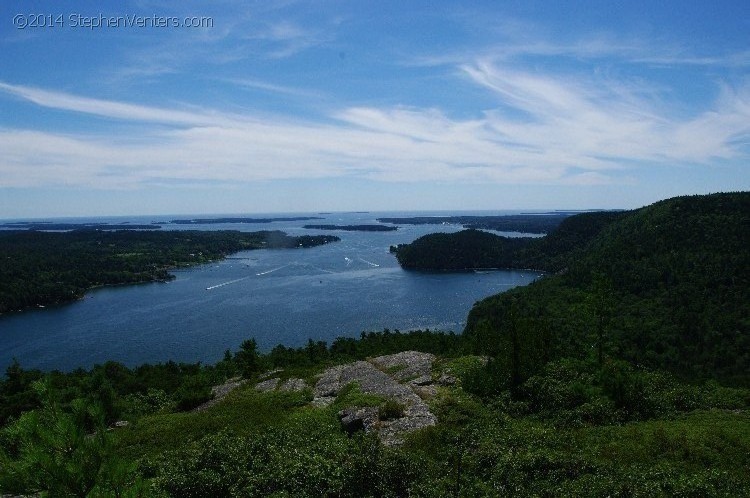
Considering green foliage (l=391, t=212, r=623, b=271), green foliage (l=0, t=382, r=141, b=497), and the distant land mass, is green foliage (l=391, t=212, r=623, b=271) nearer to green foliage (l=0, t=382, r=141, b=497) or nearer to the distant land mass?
the distant land mass

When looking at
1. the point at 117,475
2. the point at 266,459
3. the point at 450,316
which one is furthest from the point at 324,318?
the point at 117,475

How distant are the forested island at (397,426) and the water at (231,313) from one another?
3477cm

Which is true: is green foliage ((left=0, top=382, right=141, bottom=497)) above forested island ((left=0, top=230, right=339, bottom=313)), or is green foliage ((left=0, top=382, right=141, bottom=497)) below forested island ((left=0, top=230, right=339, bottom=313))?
above

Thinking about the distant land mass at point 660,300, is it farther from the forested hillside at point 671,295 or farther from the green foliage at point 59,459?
the green foliage at point 59,459

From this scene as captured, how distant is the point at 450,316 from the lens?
4065 inches

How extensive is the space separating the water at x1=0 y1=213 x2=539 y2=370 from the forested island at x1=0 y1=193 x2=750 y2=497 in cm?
3477

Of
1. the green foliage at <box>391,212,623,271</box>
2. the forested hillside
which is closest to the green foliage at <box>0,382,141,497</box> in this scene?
the forested hillside

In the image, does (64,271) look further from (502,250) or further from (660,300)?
(660,300)

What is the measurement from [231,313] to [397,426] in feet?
281

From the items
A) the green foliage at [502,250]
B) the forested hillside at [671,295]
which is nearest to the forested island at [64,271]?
the green foliage at [502,250]

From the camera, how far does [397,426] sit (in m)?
22.1

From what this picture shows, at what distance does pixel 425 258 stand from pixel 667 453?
16104 cm

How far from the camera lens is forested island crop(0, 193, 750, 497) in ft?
33.3

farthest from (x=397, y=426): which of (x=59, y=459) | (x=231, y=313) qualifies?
(x=231, y=313)
